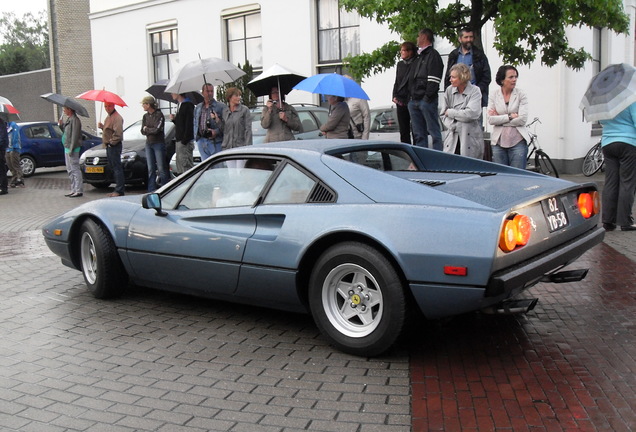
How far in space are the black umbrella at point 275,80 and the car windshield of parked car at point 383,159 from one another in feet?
16.5

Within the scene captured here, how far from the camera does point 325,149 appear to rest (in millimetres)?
4707

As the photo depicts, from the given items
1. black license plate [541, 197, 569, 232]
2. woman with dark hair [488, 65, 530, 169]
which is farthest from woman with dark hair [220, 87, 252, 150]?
black license plate [541, 197, 569, 232]

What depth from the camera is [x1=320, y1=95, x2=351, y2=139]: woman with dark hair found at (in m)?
9.48

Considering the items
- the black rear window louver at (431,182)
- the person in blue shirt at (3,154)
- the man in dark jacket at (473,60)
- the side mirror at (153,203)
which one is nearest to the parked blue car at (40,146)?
the person in blue shirt at (3,154)

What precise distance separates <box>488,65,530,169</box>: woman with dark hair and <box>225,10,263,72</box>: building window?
13.4m

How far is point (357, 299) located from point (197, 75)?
7663mm

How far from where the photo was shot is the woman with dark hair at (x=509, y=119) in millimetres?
7957

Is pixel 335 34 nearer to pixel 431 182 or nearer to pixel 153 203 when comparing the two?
pixel 153 203

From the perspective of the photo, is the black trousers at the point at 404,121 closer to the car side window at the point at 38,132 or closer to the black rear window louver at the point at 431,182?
the black rear window louver at the point at 431,182

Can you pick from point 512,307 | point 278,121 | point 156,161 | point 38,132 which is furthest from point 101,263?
point 38,132

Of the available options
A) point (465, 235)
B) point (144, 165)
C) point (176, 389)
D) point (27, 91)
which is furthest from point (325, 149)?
point (27, 91)

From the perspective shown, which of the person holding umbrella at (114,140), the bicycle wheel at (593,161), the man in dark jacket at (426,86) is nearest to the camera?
the man in dark jacket at (426,86)

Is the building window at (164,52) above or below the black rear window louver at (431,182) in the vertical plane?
above

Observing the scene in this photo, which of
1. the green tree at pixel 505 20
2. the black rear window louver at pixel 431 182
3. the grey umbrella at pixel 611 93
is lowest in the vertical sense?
the black rear window louver at pixel 431 182
